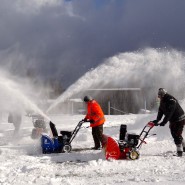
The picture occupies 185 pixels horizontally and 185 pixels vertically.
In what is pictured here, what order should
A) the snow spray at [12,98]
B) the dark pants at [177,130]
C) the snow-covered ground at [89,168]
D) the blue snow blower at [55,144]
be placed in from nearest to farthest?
the snow-covered ground at [89,168]
the dark pants at [177,130]
the blue snow blower at [55,144]
the snow spray at [12,98]

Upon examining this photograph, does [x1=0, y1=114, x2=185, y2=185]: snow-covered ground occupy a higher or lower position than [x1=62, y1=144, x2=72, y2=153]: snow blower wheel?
lower

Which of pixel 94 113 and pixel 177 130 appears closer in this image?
pixel 177 130

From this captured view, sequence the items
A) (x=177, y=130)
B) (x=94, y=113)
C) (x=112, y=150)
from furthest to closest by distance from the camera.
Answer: (x=94, y=113) < (x=177, y=130) < (x=112, y=150)

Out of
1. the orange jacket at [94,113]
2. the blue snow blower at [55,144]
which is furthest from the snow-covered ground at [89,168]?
the orange jacket at [94,113]

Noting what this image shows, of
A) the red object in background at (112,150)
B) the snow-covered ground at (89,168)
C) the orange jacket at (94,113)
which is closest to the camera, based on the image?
the snow-covered ground at (89,168)

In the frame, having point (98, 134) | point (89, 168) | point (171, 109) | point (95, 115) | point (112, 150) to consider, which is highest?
point (171, 109)

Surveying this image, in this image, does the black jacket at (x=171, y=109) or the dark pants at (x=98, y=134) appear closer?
the black jacket at (x=171, y=109)

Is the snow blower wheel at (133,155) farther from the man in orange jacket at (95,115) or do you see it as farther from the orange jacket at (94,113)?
the orange jacket at (94,113)

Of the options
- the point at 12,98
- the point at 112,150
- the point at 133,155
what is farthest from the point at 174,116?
the point at 12,98

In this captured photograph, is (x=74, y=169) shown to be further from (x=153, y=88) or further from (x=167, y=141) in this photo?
(x=153, y=88)

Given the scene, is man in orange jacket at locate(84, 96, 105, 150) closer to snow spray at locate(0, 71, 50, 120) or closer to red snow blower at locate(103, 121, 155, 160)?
red snow blower at locate(103, 121, 155, 160)

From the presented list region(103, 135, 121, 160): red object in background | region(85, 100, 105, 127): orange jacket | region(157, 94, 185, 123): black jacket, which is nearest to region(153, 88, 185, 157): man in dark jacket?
region(157, 94, 185, 123): black jacket

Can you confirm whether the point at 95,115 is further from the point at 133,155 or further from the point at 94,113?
the point at 133,155

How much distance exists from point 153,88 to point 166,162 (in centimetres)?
1992
